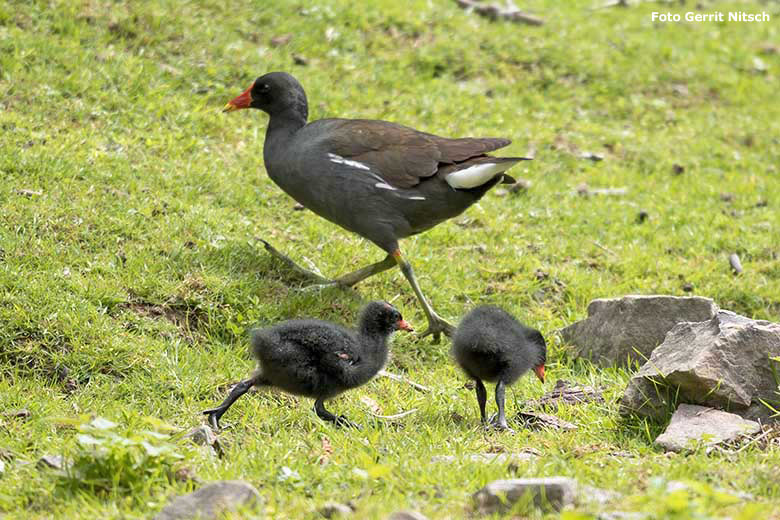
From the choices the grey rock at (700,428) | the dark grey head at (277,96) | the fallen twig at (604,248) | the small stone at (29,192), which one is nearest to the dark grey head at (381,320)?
the grey rock at (700,428)

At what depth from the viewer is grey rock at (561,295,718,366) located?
6414 millimetres

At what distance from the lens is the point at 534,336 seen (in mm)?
5812

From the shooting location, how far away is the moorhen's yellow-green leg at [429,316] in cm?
693

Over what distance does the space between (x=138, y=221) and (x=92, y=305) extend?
1163 mm

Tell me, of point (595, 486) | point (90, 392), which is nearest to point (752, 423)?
point (595, 486)

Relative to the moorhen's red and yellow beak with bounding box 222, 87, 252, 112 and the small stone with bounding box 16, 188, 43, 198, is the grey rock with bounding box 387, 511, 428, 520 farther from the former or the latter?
the moorhen's red and yellow beak with bounding box 222, 87, 252, 112

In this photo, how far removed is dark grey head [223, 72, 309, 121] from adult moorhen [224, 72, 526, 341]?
1.64ft

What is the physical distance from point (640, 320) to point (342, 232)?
256cm

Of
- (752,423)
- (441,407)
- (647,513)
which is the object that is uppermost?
(647,513)

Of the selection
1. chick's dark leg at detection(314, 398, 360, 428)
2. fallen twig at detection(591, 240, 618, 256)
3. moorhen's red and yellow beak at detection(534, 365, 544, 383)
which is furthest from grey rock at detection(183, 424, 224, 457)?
fallen twig at detection(591, 240, 618, 256)

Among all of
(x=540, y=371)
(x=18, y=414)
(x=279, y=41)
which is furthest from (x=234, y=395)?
(x=279, y=41)

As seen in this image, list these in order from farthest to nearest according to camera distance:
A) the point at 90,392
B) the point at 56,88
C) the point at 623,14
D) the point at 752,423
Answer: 1. the point at 623,14
2. the point at 56,88
3. the point at 90,392
4. the point at 752,423

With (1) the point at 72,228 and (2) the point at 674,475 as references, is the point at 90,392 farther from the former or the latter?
(2) the point at 674,475

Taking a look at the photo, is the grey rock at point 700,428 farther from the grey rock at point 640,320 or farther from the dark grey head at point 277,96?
the dark grey head at point 277,96
